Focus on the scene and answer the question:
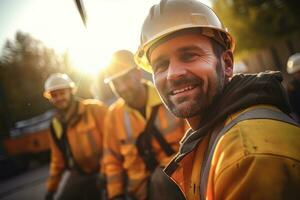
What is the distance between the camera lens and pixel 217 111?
157cm

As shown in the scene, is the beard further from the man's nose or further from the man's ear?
the man's ear

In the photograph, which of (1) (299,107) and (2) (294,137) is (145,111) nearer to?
(2) (294,137)

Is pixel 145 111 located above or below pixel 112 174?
above

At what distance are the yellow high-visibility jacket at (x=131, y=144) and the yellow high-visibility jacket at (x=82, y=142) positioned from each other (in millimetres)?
1234

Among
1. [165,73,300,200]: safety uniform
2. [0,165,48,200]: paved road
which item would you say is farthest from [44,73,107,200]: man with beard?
[0,165,48,200]: paved road

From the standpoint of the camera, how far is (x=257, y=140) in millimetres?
1154

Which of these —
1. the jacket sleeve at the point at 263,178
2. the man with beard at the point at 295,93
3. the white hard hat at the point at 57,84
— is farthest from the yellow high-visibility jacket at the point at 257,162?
the man with beard at the point at 295,93

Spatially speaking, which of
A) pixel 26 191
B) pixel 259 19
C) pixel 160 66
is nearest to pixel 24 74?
pixel 259 19

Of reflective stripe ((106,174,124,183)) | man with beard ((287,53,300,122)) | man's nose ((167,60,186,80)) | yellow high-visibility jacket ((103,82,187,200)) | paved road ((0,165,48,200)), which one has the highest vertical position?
man's nose ((167,60,186,80))

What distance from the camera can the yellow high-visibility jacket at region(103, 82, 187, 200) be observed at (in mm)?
3863

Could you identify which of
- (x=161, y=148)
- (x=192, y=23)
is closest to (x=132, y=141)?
(x=161, y=148)

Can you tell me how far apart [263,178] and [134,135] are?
2.96 m

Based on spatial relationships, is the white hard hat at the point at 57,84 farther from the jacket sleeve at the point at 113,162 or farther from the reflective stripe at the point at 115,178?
the reflective stripe at the point at 115,178

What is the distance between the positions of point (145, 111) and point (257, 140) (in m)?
2.93
